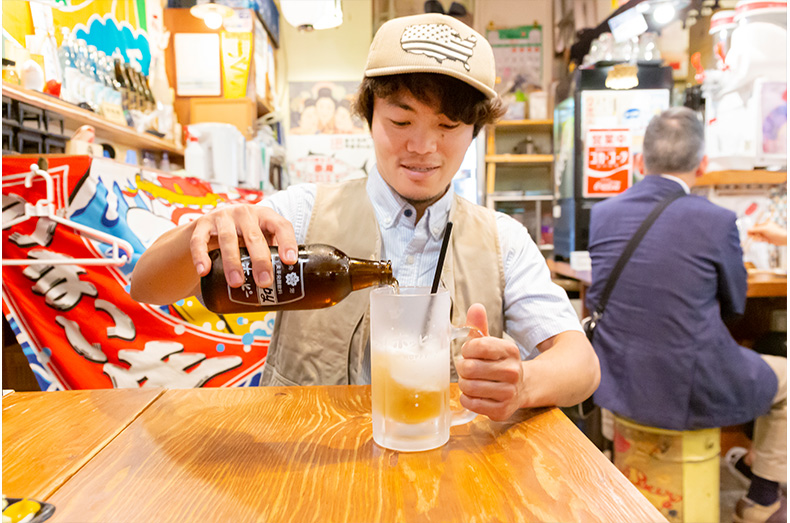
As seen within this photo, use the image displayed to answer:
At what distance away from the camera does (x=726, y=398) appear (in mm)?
1946

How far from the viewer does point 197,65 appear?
4117 millimetres

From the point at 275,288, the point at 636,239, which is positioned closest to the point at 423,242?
the point at 275,288

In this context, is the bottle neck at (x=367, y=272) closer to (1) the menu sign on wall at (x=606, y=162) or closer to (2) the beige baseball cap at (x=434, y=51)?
(2) the beige baseball cap at (x=434, y=51)

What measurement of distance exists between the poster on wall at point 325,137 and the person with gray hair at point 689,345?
13.0 ft

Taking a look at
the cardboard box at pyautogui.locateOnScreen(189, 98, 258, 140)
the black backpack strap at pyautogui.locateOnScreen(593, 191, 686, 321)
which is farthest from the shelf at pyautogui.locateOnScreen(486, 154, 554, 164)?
the black backpack strap at pyautogui.locateOnScreen(593, 191, 686, 321)

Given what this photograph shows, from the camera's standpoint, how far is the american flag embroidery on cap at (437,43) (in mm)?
1118

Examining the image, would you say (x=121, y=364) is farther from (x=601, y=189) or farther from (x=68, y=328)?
(x=601, y=189)

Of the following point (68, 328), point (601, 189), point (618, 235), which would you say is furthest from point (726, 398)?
point (601, 189)

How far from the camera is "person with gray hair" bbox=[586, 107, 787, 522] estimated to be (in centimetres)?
196

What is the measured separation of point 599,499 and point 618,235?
6.11 feet

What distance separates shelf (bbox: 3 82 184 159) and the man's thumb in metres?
2.02

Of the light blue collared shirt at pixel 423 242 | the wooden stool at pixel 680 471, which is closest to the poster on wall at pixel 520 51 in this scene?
the wooden stool at pixel 680 471

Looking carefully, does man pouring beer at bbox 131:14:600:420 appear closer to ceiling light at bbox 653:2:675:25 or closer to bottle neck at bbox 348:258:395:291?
bottle neck at bbox 348:258:395:291

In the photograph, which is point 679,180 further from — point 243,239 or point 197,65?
point 197,65
